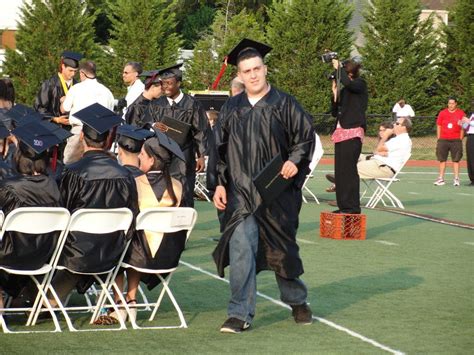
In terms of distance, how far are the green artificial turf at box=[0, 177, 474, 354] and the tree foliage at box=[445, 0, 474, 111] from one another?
26.8m

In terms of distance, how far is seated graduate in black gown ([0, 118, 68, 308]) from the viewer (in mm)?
8469

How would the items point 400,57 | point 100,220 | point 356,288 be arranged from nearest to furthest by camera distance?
point 100,220 → point 356,288 → point 400,57

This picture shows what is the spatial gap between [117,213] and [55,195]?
515mm

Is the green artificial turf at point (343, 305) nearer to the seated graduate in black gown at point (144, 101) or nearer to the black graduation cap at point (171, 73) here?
the seated graduate in black gown at point (144, 101)

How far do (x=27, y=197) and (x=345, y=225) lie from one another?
7.42 meters

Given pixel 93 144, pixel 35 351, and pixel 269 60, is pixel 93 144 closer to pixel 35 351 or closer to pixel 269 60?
pixel 35 351

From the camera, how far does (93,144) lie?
913cm

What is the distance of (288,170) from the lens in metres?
8.80

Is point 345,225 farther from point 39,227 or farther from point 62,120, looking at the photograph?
point 39,227

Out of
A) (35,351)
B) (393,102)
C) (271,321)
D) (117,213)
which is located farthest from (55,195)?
(393,102)

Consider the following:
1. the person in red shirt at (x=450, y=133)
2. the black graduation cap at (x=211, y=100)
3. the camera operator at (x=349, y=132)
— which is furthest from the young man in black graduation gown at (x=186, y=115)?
the person in red shirt at (x=450, y=133)

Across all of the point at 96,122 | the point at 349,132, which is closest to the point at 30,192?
the point at 96,122

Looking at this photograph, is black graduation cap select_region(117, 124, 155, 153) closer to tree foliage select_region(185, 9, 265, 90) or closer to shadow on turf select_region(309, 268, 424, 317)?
shadow on turf select_region(309, 268, 424, 317)

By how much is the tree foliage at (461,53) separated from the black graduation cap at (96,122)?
34.2 metres
